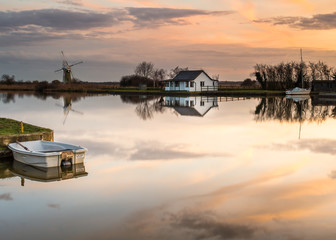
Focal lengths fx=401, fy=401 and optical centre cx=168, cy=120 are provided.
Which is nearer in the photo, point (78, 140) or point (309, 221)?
point (309, 221)

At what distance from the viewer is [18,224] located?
7246 mm

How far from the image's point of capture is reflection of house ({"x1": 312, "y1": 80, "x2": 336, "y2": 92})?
66062 millimetres

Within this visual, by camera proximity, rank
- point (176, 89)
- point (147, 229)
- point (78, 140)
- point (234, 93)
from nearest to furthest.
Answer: point (147, 229) → point (78, 140) → point (234, 93) → point (176, 89)

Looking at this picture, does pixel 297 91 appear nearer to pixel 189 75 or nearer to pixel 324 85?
pixel 324 85

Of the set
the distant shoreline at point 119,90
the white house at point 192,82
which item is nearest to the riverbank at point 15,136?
the distant shoreline at point 119,90

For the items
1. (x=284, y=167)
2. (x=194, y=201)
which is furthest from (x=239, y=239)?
(x=284, y=167)

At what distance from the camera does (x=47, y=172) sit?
10.9 metres

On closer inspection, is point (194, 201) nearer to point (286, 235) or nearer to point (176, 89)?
point (286, 235)

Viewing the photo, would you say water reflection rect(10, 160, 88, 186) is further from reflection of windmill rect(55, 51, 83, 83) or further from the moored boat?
reflection of windmill rect(55, 51, 83, 83)

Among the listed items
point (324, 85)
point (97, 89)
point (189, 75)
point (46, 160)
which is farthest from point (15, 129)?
point (97, 89)

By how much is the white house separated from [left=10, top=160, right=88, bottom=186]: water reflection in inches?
2043

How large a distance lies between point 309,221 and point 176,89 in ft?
192

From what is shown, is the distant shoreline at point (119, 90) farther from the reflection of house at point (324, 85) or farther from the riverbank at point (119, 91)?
the reflection of house at point (324, 85)

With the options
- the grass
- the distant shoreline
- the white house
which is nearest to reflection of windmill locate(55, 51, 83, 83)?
the distant shoreline
